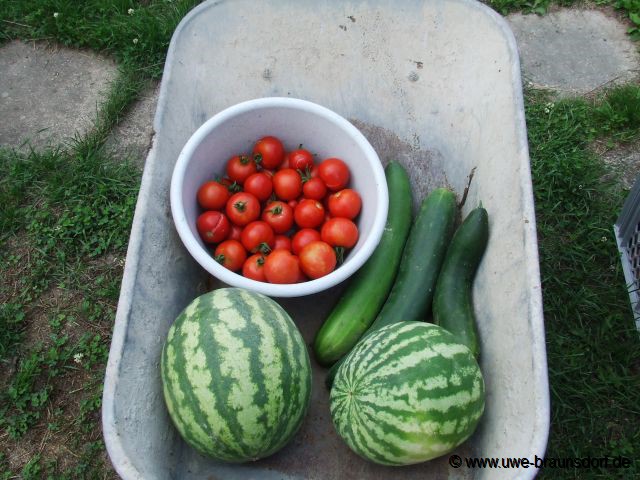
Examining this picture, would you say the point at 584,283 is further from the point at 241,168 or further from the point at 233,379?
the point at 233,379

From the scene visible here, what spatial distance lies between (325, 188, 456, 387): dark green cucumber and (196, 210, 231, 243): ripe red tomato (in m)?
0.63

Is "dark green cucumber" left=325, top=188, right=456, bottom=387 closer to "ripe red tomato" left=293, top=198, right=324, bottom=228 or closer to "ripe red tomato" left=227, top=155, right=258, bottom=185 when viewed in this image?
"ripe red tomato" left=293, top=198, right=324, bottom=228

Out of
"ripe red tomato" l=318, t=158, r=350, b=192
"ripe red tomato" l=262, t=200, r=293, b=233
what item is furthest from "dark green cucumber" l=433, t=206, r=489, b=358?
"ripe red tomato" l=262, t=200, r=293, b=233

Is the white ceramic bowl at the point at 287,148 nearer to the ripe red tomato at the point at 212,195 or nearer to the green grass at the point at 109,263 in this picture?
the ripe red tomato at the point at 212,195

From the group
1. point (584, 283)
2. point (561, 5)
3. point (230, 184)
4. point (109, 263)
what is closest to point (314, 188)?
point (230, 184)

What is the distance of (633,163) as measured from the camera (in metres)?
3.04

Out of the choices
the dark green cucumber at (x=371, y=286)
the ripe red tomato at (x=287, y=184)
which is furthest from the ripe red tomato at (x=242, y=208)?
the dark green cucumber at (x=371, y=286)

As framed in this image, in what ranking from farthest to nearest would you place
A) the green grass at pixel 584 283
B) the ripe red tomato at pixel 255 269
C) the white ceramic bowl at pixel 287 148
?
the green grass at pixel 584 283 < the ripe red tomato at pixel 255 269 < the white ceramic bowl at pixel 287 148

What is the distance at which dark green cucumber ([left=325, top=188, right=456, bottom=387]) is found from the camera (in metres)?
2.01

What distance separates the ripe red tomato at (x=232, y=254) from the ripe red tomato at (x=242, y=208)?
0.10 meters

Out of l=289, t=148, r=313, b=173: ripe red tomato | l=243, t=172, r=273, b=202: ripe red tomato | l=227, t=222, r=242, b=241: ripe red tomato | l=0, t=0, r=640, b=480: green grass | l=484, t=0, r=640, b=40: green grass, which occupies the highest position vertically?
l=484, t=0, r=640, b=40: green grass

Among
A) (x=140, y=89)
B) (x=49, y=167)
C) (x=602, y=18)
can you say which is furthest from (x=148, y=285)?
(x=602, y=18)

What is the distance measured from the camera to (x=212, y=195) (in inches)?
82.8

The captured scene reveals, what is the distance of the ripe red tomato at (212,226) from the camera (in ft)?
6.77
